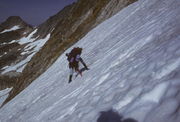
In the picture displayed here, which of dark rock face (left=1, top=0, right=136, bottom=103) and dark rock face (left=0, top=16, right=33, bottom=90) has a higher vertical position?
dark rock face (left=0, top=16, right=33, bottom=90)

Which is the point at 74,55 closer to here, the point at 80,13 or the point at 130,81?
the point at 130,81

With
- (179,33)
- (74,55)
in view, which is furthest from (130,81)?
(74,55)

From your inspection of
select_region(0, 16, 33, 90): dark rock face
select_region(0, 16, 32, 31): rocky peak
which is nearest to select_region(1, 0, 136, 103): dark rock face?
select_region(0, 16, 33, 90): dark rock face

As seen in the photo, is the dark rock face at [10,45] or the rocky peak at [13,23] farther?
the rocky peak at [13,23]

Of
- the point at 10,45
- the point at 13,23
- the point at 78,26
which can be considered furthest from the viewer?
the point at 13,23

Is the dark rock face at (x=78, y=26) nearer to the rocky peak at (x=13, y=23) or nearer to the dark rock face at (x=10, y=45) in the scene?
the dark rock face at (x=10, y=45)

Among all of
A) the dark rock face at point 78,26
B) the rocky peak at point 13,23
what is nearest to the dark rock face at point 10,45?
the rocky peak at point 13,23

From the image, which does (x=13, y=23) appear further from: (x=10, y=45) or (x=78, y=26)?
(x=78, y=26)

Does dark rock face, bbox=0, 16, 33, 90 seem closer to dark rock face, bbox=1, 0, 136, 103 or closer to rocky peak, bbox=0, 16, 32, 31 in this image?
rocky peak, bbox=0, 16, 32, 31

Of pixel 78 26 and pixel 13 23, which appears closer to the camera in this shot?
pixel 78 26

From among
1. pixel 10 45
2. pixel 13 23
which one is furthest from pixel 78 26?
pixel 13 23

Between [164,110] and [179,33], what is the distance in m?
3.00

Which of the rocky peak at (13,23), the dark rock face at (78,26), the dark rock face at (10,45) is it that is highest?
the rocky peak at (13,23)

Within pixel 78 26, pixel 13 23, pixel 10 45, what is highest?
pixel 13 23
